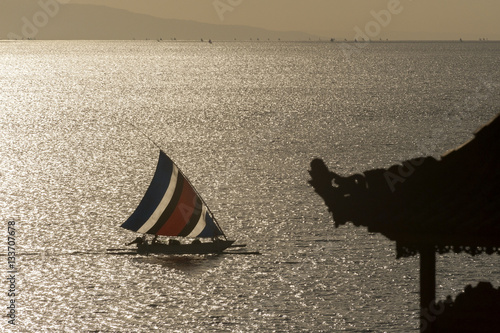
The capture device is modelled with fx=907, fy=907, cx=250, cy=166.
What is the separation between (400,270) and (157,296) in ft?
50.8

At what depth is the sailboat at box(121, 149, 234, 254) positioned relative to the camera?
193 ft

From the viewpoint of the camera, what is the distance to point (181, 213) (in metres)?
60.3

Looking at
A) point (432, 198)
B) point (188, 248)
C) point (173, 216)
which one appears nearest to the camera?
point (432, 198)

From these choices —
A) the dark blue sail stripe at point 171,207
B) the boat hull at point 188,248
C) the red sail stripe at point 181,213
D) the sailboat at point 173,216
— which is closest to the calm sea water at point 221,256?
the boat hull at point 188,248

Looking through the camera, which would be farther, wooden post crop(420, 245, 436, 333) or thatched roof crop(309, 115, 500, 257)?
wooden post crop(420, 245, 436, 333)

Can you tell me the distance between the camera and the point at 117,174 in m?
99.5

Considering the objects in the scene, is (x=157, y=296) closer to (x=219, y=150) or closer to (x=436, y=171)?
(x=436, y=171)

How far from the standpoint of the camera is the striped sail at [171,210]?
192 feet

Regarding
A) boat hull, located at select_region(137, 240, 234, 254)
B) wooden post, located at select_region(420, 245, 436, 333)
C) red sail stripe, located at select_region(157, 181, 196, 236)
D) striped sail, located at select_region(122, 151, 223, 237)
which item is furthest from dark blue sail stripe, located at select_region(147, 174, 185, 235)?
wooden post, located at select_region(420, 245, 436, 333)

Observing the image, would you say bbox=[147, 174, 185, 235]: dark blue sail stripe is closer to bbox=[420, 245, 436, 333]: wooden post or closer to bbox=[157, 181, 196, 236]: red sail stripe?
bbox=[157, 181, 196, 236]: red sail stripe

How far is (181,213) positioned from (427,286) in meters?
44.8

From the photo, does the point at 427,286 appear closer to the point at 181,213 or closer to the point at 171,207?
the point at 171,207

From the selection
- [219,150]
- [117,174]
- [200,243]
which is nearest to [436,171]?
[200,243]

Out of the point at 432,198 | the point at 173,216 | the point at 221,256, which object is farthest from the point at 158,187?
the point at 432,198
